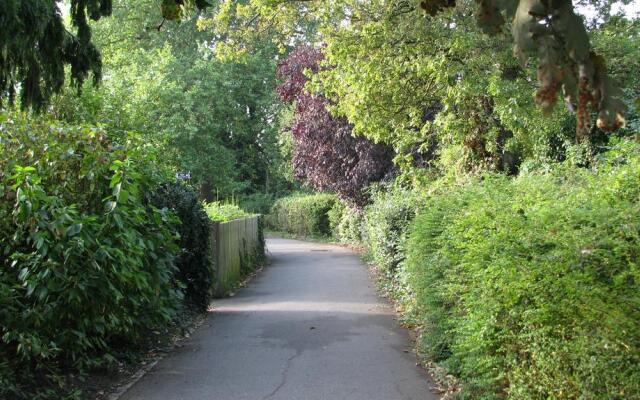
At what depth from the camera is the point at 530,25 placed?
2.01m

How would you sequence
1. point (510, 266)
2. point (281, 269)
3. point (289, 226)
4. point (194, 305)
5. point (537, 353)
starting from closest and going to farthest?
point (537, 353) < point (510, 266) < point (194, 305) < point (281, 269) < point (289, 226)

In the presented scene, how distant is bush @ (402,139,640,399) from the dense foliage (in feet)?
54.6

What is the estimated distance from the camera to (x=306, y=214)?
3725 centimetres

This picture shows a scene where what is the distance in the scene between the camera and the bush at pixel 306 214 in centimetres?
3556

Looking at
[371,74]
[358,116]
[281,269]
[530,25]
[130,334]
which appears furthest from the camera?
[281,269]

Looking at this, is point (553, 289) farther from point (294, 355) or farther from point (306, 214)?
point (306, 214)

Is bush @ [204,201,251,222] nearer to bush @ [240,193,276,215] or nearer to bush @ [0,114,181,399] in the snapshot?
bush @ [0,114,181,399]

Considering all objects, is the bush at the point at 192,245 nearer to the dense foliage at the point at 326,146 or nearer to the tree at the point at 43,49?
the tree at the point at 43,49

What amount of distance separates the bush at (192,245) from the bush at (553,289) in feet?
18.5

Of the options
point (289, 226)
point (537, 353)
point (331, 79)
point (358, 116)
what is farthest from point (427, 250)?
point (289, 226)

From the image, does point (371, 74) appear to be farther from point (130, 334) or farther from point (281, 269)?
point (281, 269)

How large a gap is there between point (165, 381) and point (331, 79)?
358 inches

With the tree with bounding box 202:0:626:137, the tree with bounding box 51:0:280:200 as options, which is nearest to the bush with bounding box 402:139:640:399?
the tree with bounding box 202:0:626:137

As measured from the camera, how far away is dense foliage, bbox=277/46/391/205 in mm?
23375
